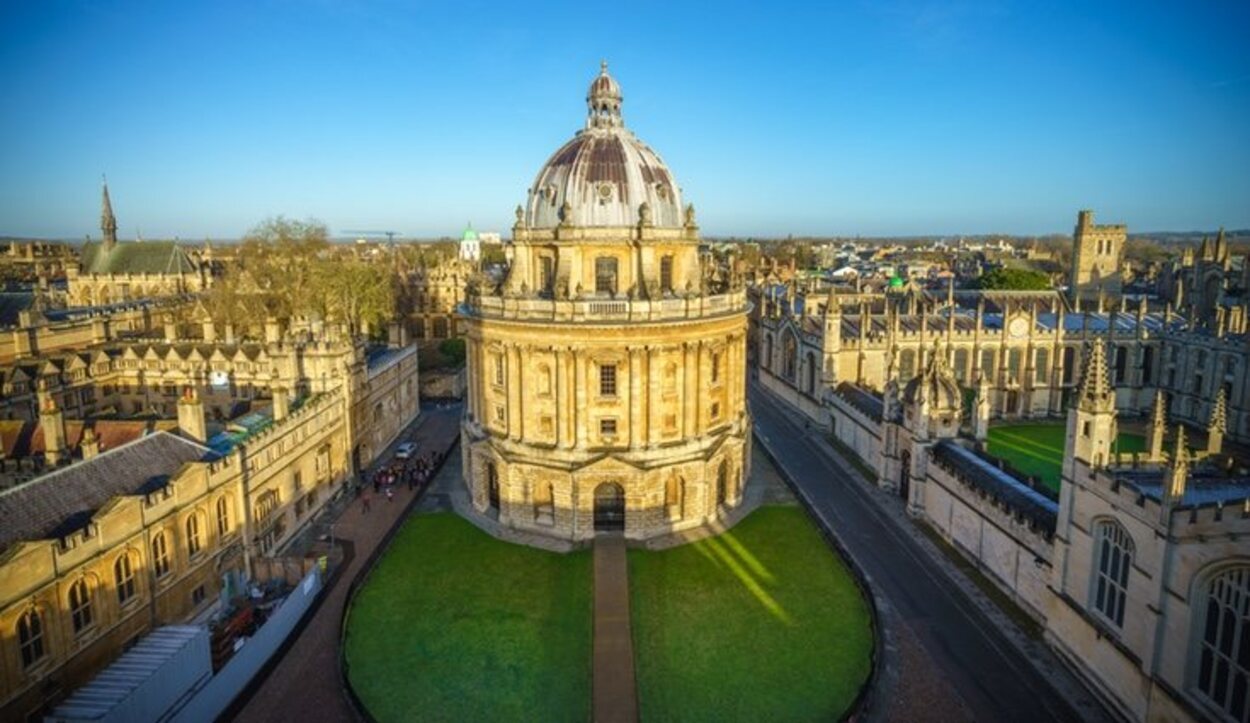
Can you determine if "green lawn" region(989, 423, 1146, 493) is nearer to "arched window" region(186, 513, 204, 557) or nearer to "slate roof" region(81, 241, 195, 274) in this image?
"arched window" region(186, 513, 204, 557)

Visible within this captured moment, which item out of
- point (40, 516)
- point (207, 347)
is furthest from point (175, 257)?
point (40, 516)

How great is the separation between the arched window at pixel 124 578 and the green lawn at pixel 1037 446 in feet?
147

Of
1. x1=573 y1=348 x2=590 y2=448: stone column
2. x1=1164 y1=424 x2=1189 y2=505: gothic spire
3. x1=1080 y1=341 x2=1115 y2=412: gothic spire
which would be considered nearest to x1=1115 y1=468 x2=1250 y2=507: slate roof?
x1=1164 y1=424 x2=1189 y2=505: gothic spire

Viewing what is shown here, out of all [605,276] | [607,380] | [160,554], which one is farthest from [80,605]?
[605,276]

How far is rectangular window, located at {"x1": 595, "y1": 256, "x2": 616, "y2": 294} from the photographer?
37938 mm

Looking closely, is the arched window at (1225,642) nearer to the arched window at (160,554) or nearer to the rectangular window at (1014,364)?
the arched window at (160,554)

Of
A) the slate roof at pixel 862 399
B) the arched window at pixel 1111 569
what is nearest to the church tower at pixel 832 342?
the slate roof at pixel 862 399

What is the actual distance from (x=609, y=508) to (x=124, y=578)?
20.7m

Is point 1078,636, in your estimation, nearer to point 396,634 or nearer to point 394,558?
point 396,634

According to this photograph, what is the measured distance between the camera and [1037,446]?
50875mm

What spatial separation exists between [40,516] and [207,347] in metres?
29.5

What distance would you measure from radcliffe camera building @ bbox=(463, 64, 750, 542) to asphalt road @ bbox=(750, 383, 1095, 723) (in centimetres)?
690

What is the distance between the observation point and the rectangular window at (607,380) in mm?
36219

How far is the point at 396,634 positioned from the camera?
92.3 ft
